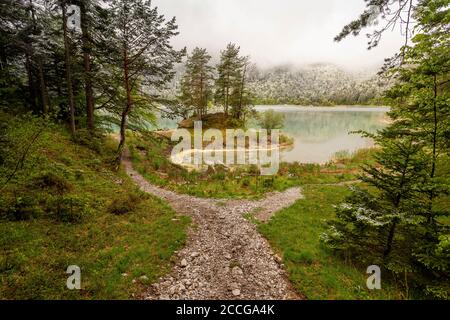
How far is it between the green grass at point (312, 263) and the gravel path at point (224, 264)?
0.43m

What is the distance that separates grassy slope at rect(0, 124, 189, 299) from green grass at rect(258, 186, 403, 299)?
381 centimetres

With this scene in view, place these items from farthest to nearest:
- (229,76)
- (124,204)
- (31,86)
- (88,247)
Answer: (229,76) → (31,86) → (124,204) → (88,247)

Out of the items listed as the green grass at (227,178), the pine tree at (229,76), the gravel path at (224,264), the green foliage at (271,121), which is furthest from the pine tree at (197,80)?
the gravel path at (224,264)

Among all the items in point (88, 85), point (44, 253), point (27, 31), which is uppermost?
point (27, 31)

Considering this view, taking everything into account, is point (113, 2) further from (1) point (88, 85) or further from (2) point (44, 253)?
(2) point (44, 253)

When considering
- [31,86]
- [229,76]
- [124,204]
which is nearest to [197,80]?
[229,76]

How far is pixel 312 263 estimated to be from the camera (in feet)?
23.0

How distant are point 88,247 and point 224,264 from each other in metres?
4.34

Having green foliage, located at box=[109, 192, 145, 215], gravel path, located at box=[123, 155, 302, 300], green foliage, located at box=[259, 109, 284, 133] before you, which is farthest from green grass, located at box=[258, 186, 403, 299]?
green foliage, located at box=[259, 109, 284, 133]

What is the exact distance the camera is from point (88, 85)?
1623 cm

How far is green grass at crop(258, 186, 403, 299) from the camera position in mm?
5691

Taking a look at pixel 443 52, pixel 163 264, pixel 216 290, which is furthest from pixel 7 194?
pixel 443 52

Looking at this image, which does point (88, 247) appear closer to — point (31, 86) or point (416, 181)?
point (416, 181)
